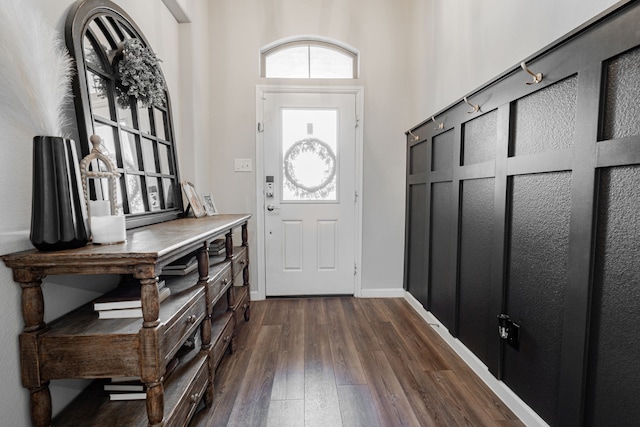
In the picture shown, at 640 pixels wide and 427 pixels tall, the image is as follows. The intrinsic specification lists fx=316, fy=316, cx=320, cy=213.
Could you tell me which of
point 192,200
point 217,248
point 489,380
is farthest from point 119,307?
point 489,380

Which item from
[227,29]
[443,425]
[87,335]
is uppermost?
[227,29]

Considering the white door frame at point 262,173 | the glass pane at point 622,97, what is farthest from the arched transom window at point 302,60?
the glass pane at point 622,97

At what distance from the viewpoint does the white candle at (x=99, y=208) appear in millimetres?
1097

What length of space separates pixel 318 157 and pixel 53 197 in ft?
7.56

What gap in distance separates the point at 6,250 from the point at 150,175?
39.5 inches

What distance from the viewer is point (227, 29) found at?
2947mm

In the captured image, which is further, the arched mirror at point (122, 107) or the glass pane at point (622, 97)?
the arched mirror at point (122, 107)

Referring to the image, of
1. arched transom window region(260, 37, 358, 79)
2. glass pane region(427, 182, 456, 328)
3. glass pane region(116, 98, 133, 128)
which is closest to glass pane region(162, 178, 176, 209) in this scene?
glass pane region(116, 98, 133, 128)

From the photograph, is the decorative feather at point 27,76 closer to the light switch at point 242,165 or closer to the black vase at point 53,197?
the black vase at point 53,197

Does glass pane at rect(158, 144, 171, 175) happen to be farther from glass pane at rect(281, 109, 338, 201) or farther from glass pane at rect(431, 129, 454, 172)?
glass pane at rect(431, 129, 454, 172)

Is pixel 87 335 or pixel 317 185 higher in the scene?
pixel 317 185

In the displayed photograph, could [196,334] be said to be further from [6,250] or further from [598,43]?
[598,43]

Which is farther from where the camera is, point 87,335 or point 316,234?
point 316,234

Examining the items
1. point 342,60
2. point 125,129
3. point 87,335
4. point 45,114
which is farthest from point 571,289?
point 342,60
